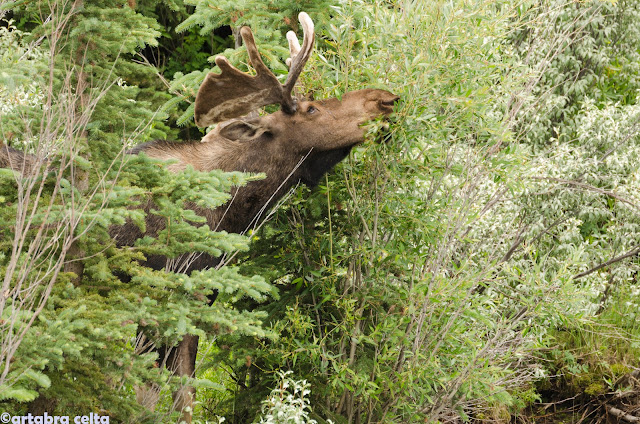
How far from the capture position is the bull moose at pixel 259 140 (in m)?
4.68

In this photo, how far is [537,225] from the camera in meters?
7.24

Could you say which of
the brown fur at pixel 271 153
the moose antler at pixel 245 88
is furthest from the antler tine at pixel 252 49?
the brown fur at pixel 271 153

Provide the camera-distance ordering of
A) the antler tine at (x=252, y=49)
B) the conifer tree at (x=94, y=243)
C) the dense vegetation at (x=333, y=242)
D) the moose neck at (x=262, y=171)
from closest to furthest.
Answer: the conifer tree at (x=94, y=243), the dense vegetation at (x=333, y=242), the antler tine at (x=252, y=49), the moose neck at (x=262, y=171)

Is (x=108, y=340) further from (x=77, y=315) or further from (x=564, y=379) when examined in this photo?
(x=564, y=379)

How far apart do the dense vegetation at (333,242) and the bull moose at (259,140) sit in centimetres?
16

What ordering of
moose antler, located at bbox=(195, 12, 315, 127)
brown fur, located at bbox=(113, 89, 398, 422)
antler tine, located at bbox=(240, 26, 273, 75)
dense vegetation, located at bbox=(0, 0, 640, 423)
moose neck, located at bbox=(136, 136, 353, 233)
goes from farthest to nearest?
moose neck, located at bbox=(136, 136, 353, 233) < brown fur, located at bbox=(113, 89, 398, 422) < moose antler, located at bbox=(195, 12, 315, 127) < antler tine, located at bbox=(240, 26, 273, 75) < dense vegetation, located at bbox=(0, 0, 640, 423)

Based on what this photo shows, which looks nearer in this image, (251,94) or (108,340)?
(108,340)

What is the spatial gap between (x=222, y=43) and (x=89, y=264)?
31.9 ft

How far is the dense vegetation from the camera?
129 inches

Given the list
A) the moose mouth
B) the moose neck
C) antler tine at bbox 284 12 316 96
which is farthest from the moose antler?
the moose mouth

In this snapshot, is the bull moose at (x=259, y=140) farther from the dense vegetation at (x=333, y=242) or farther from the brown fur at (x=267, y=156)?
the dense vegetation at (x=333, y=242)

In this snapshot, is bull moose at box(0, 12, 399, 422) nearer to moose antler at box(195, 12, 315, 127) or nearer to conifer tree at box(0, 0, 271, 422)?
moose antler at box(195, 12, 315, 127)

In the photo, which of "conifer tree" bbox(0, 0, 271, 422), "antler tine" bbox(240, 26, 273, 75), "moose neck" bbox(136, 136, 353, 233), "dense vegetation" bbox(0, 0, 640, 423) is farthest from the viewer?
"moose neck" bbox(136, 136, 353, 233)

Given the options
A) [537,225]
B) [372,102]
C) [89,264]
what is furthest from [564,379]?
[89,264]
